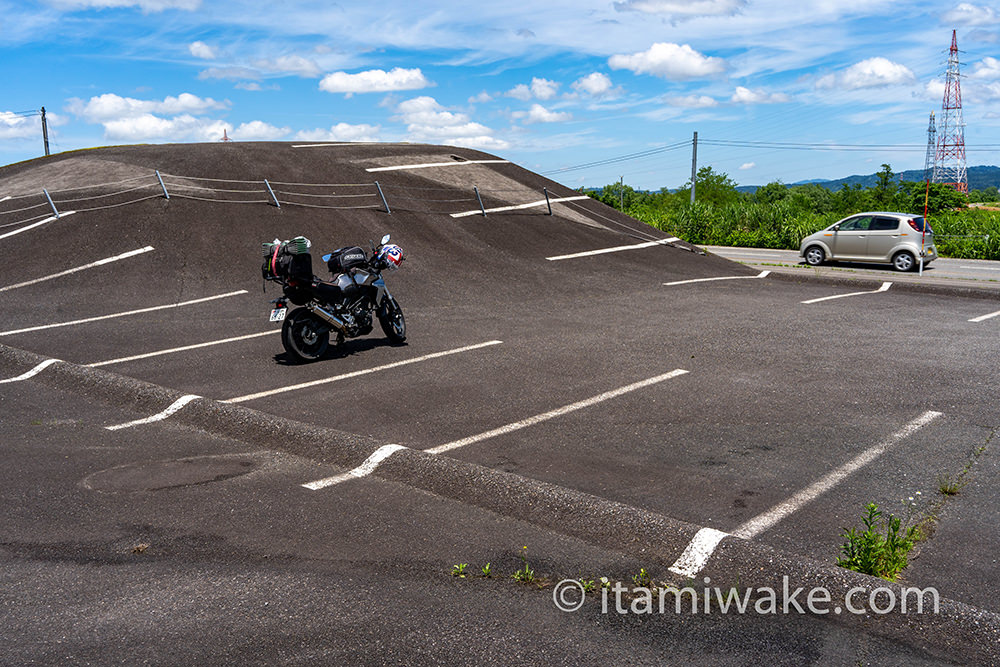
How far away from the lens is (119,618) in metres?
3.60

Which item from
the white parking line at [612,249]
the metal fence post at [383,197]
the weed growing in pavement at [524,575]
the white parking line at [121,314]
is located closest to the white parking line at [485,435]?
the weed growing in pavement at [524,575]

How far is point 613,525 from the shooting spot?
4.53 m

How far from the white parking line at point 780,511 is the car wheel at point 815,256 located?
17944 millimetres

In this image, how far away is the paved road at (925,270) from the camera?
19.0 meters

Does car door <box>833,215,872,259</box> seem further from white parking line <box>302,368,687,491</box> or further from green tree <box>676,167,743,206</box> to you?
green tree <box>676,167,743,206</box>

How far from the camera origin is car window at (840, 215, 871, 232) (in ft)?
74.6

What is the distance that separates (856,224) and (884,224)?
2.67 ft

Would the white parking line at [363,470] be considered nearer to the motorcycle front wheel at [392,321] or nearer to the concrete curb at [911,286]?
the motorcycle front wheel at [392,321]

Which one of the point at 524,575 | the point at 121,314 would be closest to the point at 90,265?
the point at 121,314

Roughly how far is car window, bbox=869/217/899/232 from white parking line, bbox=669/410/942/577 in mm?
17044

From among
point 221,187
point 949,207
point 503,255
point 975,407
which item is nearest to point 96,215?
point 221,187

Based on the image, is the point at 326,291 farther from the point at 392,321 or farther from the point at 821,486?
the point at 821,486

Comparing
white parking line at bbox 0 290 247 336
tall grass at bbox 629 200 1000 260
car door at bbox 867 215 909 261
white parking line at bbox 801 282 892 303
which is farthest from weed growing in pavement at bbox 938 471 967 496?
tall grass at bbox 629 200 1000 260

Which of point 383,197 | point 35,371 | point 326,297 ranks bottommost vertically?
point 35,371
